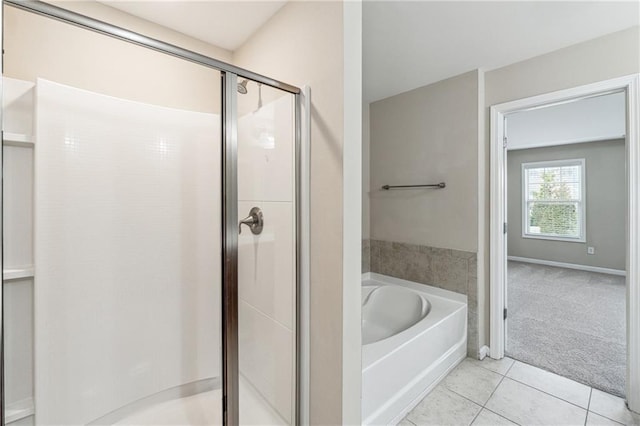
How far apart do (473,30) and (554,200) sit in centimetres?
525

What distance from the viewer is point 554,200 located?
5.55m

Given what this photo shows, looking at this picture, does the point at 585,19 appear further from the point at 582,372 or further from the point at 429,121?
the point at 582,372

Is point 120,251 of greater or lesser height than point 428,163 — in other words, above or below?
below

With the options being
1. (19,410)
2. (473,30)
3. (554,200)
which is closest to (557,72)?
(473,30)

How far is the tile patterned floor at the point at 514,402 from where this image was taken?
1.64 m

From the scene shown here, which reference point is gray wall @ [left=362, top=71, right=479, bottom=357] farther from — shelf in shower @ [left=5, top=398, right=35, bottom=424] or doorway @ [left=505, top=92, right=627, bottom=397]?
shelf in shower @ [left=5, top=398, right=35, bottom=424]

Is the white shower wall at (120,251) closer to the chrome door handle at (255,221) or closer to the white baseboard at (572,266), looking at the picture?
the chrome door handle at (255,221)

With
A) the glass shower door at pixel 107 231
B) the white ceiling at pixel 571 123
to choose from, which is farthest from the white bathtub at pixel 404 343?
the white ceiling at pixel 571 123

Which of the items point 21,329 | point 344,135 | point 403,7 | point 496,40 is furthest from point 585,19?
point 21,329

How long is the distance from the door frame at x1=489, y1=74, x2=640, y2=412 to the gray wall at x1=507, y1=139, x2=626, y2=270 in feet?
13.8

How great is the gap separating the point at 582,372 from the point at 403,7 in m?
2.70

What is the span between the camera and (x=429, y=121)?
2.56m

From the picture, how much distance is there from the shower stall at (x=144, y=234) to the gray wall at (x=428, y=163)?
159cm

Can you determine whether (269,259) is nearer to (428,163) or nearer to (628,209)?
(428,163)
